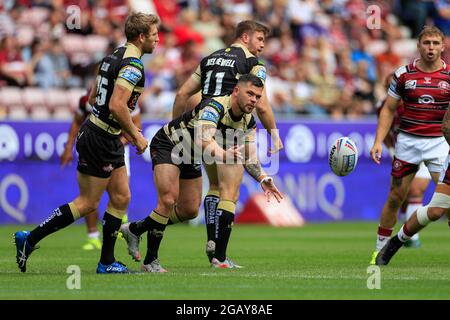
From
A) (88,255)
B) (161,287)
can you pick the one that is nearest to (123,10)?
(88,255)

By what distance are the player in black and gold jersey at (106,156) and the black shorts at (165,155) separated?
0.40m

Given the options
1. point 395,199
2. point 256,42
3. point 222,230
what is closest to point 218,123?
point 222,230

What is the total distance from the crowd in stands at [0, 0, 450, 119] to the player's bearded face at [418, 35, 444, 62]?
8.43 metres

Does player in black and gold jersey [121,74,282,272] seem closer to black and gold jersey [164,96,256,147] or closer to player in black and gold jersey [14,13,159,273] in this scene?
black and gold jersey [164,96,256,147]

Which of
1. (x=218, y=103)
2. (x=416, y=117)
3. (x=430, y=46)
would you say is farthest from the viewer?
(x=416, y=117)

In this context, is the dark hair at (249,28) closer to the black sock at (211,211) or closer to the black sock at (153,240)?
the black sock at (211,211)

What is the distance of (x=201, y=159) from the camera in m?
11.4

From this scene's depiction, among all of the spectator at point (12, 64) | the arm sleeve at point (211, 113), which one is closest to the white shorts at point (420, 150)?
the arm sleeve at point (211, 113)

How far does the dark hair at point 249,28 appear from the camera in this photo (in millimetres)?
12469

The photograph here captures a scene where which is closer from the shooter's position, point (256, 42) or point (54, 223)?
point (54, 223)

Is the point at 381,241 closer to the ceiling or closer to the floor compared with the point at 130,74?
closer to the floor

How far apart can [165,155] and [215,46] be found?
14591 millimetres

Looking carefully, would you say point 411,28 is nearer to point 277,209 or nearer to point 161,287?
point 277,209

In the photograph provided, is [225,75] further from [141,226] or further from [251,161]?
[141,226]
